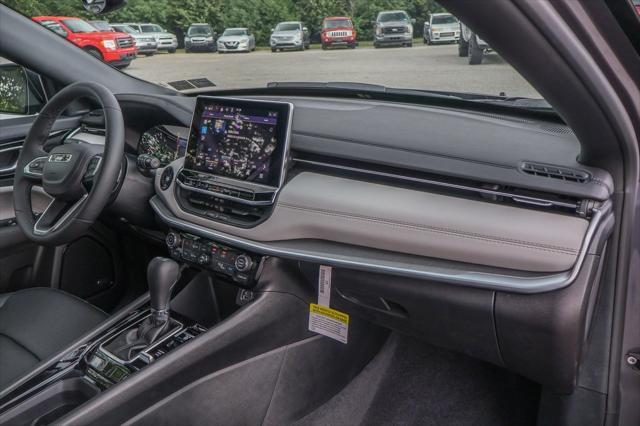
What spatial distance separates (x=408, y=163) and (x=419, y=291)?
357 millimetres

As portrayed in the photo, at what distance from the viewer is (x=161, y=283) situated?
1960 mm

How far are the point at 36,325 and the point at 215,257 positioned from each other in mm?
678

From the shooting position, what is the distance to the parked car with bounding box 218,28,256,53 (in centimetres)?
672

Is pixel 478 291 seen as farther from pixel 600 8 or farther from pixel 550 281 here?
pixel 600 8

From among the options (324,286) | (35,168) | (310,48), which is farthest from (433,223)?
(310,48)

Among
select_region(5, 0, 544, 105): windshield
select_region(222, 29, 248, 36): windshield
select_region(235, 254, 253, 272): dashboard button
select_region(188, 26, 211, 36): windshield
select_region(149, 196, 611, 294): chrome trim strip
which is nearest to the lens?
select_region(149, 196, 611, 294): chrome trim strip

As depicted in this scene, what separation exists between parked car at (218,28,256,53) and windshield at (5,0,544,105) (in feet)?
0.05

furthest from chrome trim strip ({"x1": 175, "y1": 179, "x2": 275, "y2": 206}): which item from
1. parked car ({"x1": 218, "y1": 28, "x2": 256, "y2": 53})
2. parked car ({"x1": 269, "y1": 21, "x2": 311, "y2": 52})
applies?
parked car ({"x1": 218, "y1": 28, "x2": 256, "y2": 53})

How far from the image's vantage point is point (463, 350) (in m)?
1.70

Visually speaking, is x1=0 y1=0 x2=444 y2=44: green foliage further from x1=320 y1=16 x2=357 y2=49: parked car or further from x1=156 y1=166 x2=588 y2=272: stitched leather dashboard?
x1=156 y1=166 x2=588 y2=272: stitched leather dashboard

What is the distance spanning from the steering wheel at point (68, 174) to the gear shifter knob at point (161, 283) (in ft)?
0.88

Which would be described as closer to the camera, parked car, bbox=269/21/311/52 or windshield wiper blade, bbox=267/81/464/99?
windshield wiper blade, bbox=267/81/464/99

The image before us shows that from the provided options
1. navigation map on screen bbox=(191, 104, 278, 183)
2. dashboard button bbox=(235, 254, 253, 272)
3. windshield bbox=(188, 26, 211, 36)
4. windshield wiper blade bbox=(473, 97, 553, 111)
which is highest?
windshield wiper blade bbox=(473, 97, 553, 111)

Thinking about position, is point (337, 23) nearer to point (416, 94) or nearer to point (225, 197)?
point (416, 94)
